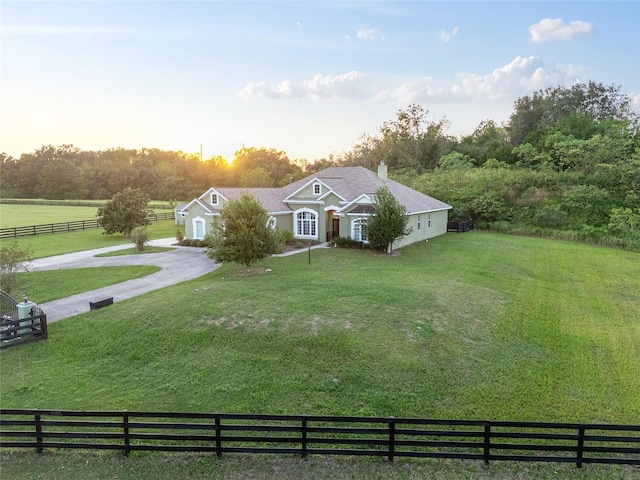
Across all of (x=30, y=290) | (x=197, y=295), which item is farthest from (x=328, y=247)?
(x=30, y=290)

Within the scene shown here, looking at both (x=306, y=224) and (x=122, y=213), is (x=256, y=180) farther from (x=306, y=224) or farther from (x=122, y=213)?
(x=306, y=224)

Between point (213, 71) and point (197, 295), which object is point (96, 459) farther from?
point (213, 71)

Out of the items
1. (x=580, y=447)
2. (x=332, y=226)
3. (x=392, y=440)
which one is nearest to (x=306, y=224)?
(x=332, y=226)

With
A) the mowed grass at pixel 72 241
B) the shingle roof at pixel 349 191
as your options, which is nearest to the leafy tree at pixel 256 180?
the mowed grass at pixel 72 241

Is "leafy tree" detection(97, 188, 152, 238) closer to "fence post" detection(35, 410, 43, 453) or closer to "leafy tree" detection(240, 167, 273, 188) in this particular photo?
"leafy tree" detection(240, 167, 273, 188)

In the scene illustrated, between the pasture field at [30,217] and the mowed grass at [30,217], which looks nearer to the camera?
the pasture field at [30,217]

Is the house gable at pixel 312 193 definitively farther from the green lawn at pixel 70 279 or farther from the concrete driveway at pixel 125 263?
the green lawn at pixel 70 279
